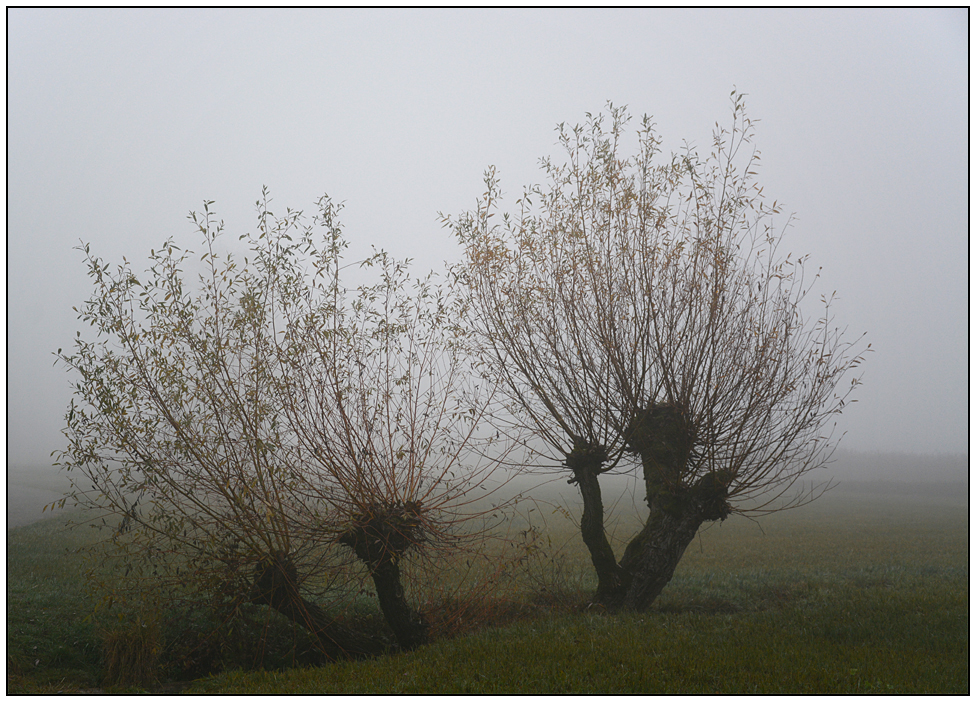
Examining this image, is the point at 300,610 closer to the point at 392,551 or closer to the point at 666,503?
the point at 392,551

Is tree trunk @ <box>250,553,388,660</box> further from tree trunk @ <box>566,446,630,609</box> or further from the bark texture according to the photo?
tree trunk @ <box>566,446,630,609</box>

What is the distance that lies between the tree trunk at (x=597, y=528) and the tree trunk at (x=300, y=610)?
2960 millimetres

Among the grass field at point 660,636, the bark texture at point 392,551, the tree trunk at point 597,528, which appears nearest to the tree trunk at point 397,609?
the bark texture at point 392,551

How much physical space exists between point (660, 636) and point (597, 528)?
1.80 m

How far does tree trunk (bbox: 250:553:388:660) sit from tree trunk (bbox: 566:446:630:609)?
296cm

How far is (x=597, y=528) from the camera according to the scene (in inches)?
298

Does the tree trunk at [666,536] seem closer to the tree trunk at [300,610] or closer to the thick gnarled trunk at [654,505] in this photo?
the thick gnarled trunk at [654,505]

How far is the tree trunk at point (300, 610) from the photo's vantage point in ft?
19.9

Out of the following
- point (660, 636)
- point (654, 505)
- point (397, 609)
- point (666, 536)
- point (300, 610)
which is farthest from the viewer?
point (654, 505)

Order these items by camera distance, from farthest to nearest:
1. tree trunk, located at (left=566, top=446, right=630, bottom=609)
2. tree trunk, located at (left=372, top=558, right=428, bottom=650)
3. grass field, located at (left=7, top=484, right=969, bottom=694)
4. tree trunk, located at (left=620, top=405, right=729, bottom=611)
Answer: tree trunk, located at (left=566, top=446, right=630, bottom=609)
tree trunk, located at (left=620, top=405, right=729, bottom=611)
tree trunk, located at (left=372, top=558, right=428, bottom=650)
grass field, located at (left=7, top=484, right=969, bottom=694)

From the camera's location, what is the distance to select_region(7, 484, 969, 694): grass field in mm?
5215

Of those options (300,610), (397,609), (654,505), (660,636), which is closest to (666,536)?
(654,505)

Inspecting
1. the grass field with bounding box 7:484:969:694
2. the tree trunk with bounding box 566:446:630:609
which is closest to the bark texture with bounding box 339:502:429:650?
the grass field with bounding box 7:484:969:694

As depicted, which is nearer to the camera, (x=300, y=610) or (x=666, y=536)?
(x=300, y=610)
